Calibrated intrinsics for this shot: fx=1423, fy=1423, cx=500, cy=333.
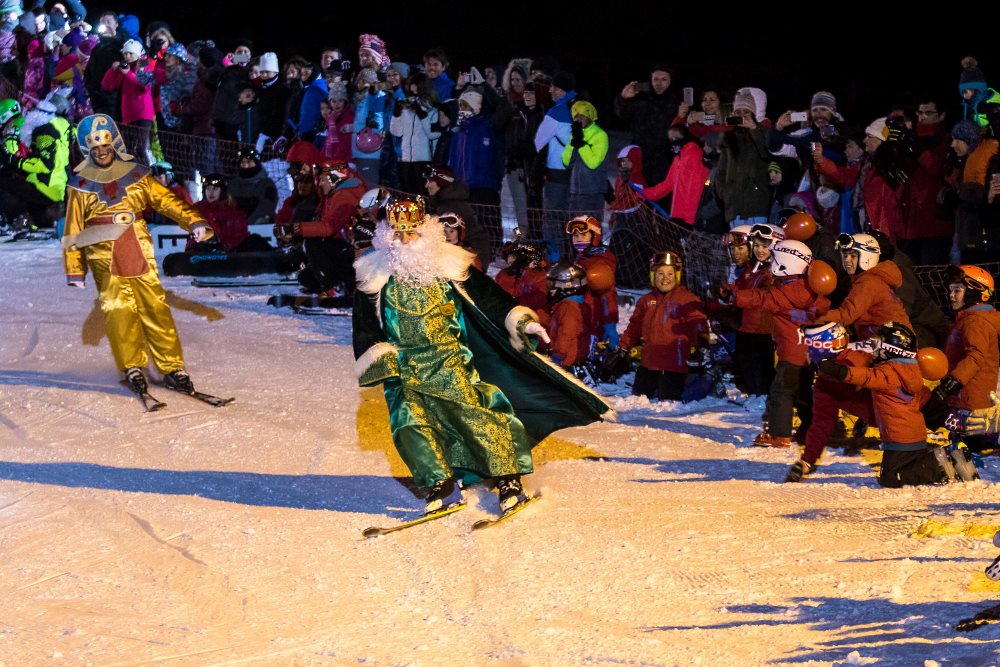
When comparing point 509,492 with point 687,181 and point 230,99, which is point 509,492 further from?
point 230,99

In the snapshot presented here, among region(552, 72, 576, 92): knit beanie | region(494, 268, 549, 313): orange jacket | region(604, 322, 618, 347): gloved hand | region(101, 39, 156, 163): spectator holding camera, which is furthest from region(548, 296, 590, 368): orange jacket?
region(101, 39, 156, 163): spectator holding camera

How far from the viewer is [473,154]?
13.9 m

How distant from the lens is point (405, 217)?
7.70 m

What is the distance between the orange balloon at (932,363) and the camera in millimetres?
8016

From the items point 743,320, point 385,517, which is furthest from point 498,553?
point 743,320

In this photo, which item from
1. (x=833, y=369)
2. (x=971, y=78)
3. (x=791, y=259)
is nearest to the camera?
(x=833, y=369)

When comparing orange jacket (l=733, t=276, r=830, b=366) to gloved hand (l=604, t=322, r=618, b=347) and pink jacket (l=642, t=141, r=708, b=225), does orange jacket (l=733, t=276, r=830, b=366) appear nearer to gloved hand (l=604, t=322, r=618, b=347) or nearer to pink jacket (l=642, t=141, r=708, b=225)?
gloved hand (l=604, t=322, r=618, b=347)

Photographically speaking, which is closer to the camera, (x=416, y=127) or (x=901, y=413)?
(x=901, y=413)

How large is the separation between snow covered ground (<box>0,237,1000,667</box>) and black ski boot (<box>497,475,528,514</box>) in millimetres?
128

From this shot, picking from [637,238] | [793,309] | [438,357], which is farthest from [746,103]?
[438,357]

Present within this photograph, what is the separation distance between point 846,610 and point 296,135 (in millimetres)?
11441

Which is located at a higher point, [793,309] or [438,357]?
[793,309]

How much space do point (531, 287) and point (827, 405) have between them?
3.39m

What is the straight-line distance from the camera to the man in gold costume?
401 inches
